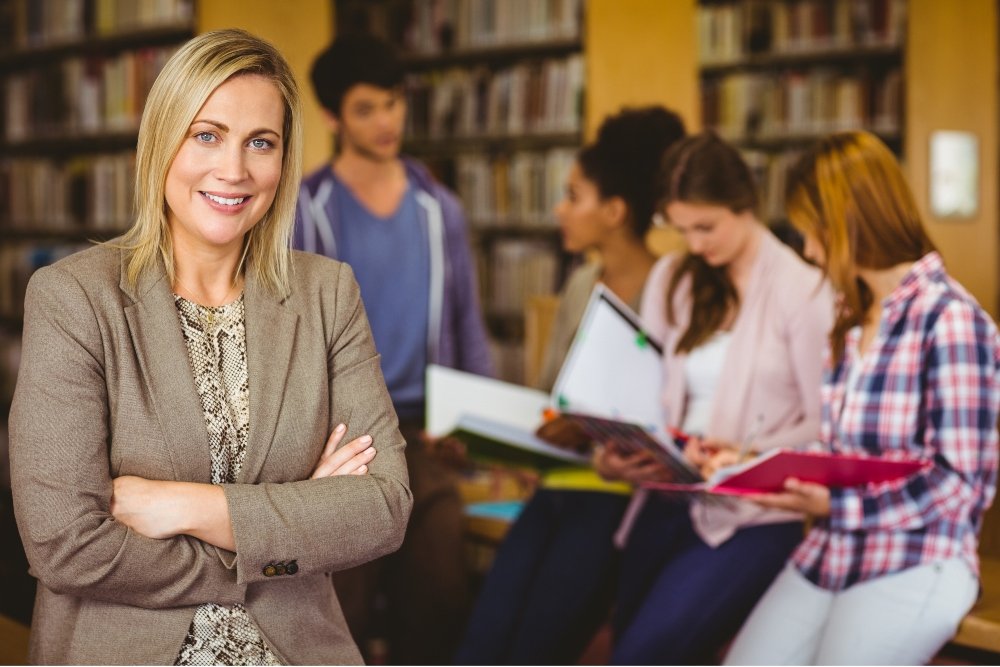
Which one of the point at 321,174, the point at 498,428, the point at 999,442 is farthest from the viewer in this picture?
the point at 321,174

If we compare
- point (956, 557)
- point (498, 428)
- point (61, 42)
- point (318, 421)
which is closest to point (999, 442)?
point (956, 557)

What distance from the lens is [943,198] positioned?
4.96 meters

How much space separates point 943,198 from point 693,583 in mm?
3368

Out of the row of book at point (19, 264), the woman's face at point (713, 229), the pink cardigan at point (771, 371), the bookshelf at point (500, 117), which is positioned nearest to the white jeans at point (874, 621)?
the pink cardigan at point (771, 371)

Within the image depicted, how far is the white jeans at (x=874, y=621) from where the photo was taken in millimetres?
1829

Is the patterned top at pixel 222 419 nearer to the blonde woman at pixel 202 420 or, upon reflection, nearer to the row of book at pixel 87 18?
the blonde woman at pixel 202 420

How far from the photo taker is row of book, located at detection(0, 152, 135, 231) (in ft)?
16.3

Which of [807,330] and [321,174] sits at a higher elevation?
[321,174]

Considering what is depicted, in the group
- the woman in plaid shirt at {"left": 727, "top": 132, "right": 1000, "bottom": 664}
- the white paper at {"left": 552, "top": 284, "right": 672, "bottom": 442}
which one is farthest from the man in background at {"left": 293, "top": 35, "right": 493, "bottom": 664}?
the woman in plaid shirt at {"left": 727, "top": 132, "right": 1000, "bottom": 664}

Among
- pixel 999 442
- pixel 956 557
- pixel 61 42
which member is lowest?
pixel 956 557

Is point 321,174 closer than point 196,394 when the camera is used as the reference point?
No

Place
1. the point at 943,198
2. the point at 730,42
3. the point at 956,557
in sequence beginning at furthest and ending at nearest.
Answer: the point at 730,42, the point at 943,198, the point at 956,557

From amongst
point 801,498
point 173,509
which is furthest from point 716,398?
point 173,509

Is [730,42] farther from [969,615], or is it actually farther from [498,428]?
[969,615]
